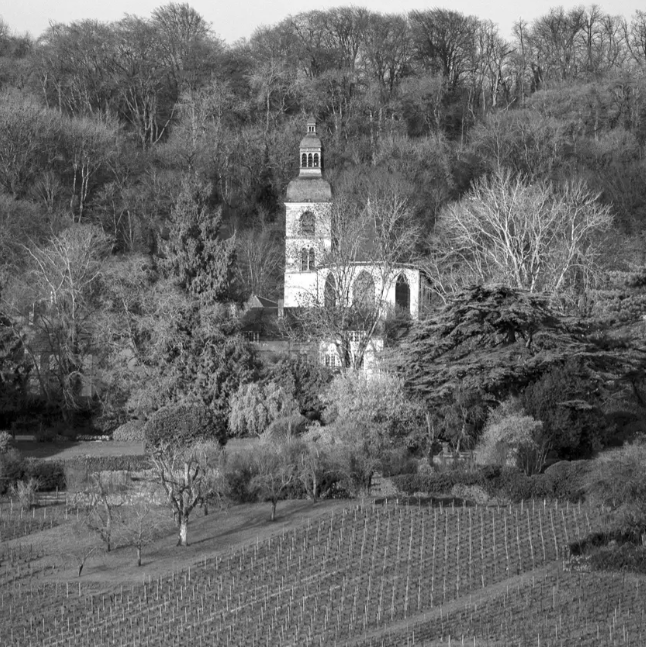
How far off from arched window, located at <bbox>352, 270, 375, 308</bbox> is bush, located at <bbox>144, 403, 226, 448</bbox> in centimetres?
1052

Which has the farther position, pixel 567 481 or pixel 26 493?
pixel 26 493

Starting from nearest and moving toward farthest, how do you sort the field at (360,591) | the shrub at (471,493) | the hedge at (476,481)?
the field at (360,591) < the hedge at (476,481) < the shrub at (471,493)

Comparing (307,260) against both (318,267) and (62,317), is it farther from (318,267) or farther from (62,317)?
(62,317)

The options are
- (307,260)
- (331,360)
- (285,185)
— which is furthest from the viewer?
(285,185)

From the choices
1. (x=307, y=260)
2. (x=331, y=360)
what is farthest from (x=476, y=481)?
(x=307, y=260)

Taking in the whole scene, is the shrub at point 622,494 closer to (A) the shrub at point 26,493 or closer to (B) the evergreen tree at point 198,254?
(A) the shrub at point 26,493

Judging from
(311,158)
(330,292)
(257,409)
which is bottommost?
(257,409)

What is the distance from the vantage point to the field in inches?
1164

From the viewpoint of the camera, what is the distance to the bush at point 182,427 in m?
49.4

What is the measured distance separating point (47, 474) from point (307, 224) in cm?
2438

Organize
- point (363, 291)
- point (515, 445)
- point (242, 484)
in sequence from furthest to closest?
point (363, 291) < point (515, 445) < point (242, 484)

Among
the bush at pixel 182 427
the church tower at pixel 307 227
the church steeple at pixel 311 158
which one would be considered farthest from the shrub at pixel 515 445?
the church steeple at pixel 311 158

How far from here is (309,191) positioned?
6900 centimetres

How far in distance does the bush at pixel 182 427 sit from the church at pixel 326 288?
7.04 m
